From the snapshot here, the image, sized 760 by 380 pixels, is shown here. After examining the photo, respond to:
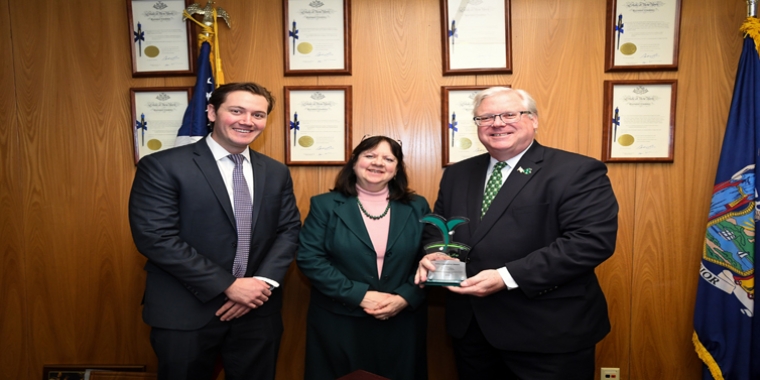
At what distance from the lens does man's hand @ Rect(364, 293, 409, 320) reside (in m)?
2.01

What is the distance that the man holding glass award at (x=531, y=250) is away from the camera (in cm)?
175

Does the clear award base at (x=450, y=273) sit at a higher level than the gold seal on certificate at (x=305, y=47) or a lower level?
lower

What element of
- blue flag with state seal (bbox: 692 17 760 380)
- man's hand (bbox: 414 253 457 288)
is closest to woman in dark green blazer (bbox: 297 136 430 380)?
man's hand (bbox: 414 253 457 288)

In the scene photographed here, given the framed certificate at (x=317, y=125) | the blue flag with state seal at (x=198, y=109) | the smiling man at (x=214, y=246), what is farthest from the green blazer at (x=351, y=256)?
the blue flag with state seal at (x=198, y=109)

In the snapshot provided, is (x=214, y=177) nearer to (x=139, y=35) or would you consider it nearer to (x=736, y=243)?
(x=139, y=35)

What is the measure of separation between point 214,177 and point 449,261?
1040 mm

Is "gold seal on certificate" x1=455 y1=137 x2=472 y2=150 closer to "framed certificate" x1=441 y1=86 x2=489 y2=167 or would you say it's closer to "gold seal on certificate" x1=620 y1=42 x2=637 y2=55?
"framed certificate" x1=441 y1=86 x2=489 y2=167

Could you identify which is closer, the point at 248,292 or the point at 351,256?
the point at 248,292

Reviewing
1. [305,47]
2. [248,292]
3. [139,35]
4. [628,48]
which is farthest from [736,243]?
[139,35]

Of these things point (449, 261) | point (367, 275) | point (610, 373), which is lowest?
point (610, 373)

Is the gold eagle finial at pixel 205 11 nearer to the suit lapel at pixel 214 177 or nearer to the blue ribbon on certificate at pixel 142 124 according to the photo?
the blue ribbon on certificate at pixel 142 124

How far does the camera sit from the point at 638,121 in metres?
2.51

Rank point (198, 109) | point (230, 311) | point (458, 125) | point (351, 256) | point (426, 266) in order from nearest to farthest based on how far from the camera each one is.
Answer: point (426, 266) < point (230, 311) < point (351, 256) < point (198, 109) < point (458, 125)

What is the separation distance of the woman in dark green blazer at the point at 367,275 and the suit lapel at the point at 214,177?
38 cm
